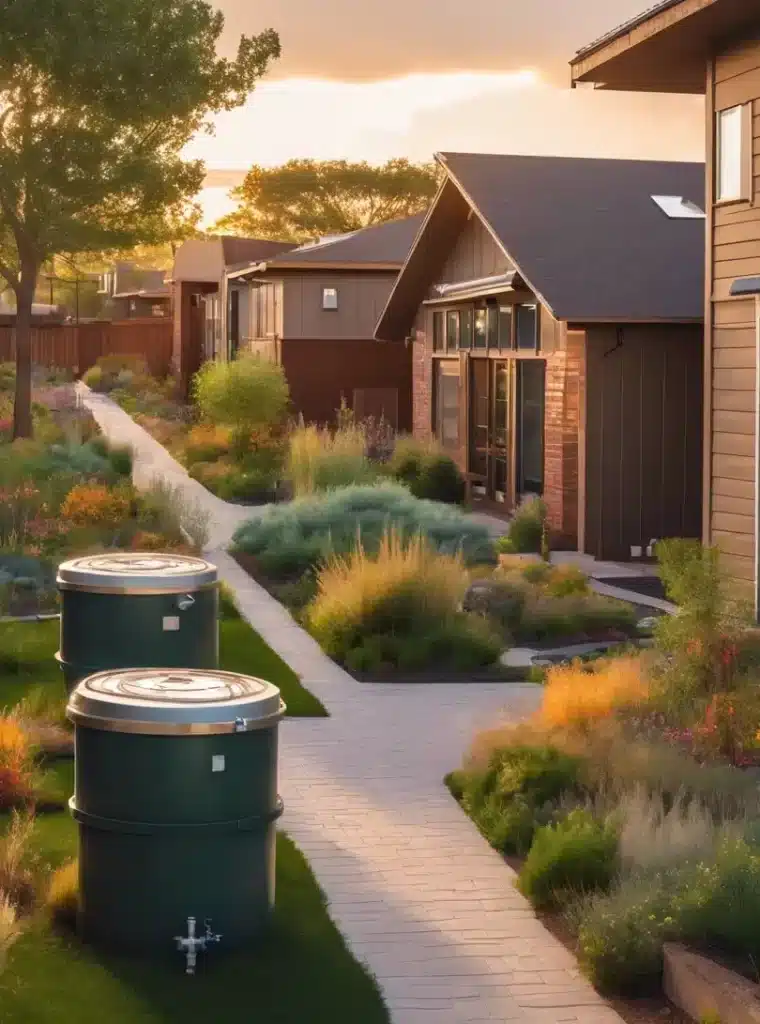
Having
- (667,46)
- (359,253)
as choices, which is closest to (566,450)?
(667,46)

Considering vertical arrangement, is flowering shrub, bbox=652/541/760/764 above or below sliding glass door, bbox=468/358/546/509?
below

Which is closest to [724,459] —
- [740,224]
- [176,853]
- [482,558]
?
[740,224]

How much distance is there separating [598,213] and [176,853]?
726 inches

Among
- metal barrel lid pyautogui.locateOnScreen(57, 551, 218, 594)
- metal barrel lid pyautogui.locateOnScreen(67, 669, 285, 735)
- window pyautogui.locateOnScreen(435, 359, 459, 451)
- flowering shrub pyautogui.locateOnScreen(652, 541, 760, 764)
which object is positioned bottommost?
flowering shrub pyautogui.locateOnScreen(652, 541, 760, 764)

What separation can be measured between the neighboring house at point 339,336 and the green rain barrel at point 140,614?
1062 inches

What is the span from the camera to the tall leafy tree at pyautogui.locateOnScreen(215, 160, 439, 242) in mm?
95812

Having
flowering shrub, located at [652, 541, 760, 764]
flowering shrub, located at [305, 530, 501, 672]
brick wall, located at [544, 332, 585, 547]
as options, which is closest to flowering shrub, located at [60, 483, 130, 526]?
brick wall, located at [544, 332, 585, 547]

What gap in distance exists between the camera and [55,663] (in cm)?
1404

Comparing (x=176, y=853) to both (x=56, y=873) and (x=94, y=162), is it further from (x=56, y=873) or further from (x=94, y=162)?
(x=94, y=162)

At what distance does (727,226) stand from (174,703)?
11.1 meters

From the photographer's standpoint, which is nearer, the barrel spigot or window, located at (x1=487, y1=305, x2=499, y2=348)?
the barrel spigot

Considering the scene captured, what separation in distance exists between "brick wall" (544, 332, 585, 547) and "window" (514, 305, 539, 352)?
4.20 ft

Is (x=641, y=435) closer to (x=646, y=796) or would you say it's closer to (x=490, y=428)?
(x=490, y=428)

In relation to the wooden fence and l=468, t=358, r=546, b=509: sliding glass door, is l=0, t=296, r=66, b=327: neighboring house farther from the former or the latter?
l=468, t=358, r=546, b=509: sliding glass door
